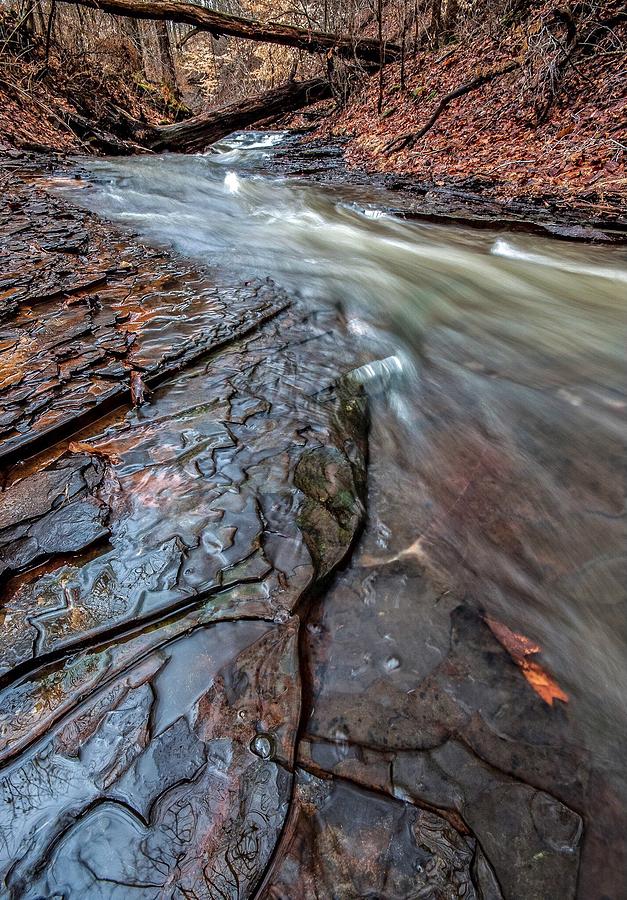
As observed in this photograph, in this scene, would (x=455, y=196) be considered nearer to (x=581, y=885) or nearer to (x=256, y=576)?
(x=256, y=576)

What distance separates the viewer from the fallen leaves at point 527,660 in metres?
1.33

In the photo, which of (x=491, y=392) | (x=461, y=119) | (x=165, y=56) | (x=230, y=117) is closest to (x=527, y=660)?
(x=491, y=392)

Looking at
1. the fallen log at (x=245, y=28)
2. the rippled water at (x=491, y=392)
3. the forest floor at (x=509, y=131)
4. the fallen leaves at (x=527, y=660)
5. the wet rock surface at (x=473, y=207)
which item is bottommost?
the fallen leaves at (x=527, y=660)

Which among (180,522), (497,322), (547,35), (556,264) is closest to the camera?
(180,522)

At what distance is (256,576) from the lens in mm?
1518

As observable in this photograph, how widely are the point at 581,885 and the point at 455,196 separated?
7105mm

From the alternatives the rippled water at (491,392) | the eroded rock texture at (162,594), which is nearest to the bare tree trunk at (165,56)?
the rippled water at (491,392)

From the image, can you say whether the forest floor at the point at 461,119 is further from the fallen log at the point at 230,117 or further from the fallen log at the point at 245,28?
the fallen log at the point at 230,117

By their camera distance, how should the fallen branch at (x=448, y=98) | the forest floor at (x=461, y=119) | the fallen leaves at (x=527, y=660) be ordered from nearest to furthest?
the fallen leaves at (x=527, y=660) → the forest floor at (x=461, y=119) → the fallen branch at (x=448, y=98)

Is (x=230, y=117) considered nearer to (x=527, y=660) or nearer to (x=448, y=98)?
(x=448, y=98)

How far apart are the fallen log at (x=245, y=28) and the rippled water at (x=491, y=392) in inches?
293

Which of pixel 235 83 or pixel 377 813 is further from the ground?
pixel 235 83

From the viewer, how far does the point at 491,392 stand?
2766mm

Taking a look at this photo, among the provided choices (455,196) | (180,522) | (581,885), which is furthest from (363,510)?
(455,196)
